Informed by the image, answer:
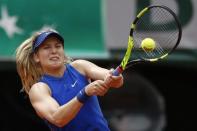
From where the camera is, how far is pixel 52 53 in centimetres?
553

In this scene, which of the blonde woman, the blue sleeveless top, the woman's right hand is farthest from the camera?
the blue sleeveless top

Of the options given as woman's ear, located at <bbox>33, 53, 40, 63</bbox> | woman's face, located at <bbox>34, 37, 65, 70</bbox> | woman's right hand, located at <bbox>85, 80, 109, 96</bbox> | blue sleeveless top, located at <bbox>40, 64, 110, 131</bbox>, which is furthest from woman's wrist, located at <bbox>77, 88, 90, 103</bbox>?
woman's ear, located at <bbox>33, 53, 40, 63</bbox>

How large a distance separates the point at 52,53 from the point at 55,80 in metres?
0.18

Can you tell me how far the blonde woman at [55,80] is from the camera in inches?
214

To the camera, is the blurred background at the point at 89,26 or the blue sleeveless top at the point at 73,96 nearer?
the blue sleeveless top at the point at 73,96

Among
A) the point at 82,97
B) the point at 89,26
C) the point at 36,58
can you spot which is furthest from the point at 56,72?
the point at 89,26

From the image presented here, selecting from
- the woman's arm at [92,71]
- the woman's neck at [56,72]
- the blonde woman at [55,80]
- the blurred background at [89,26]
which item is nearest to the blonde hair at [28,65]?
the blonde woman at [55,80]

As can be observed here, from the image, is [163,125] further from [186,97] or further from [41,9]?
[41,9]

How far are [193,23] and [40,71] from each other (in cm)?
291

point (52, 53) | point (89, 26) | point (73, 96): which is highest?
point (52, 53)

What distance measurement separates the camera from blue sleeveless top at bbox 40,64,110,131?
5.53 metres

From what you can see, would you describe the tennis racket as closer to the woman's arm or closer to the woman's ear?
the woman's arm

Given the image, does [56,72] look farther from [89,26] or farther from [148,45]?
[89,26]

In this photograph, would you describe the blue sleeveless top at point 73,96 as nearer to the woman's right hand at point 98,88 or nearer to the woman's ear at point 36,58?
the woman's ear at point 36,58
